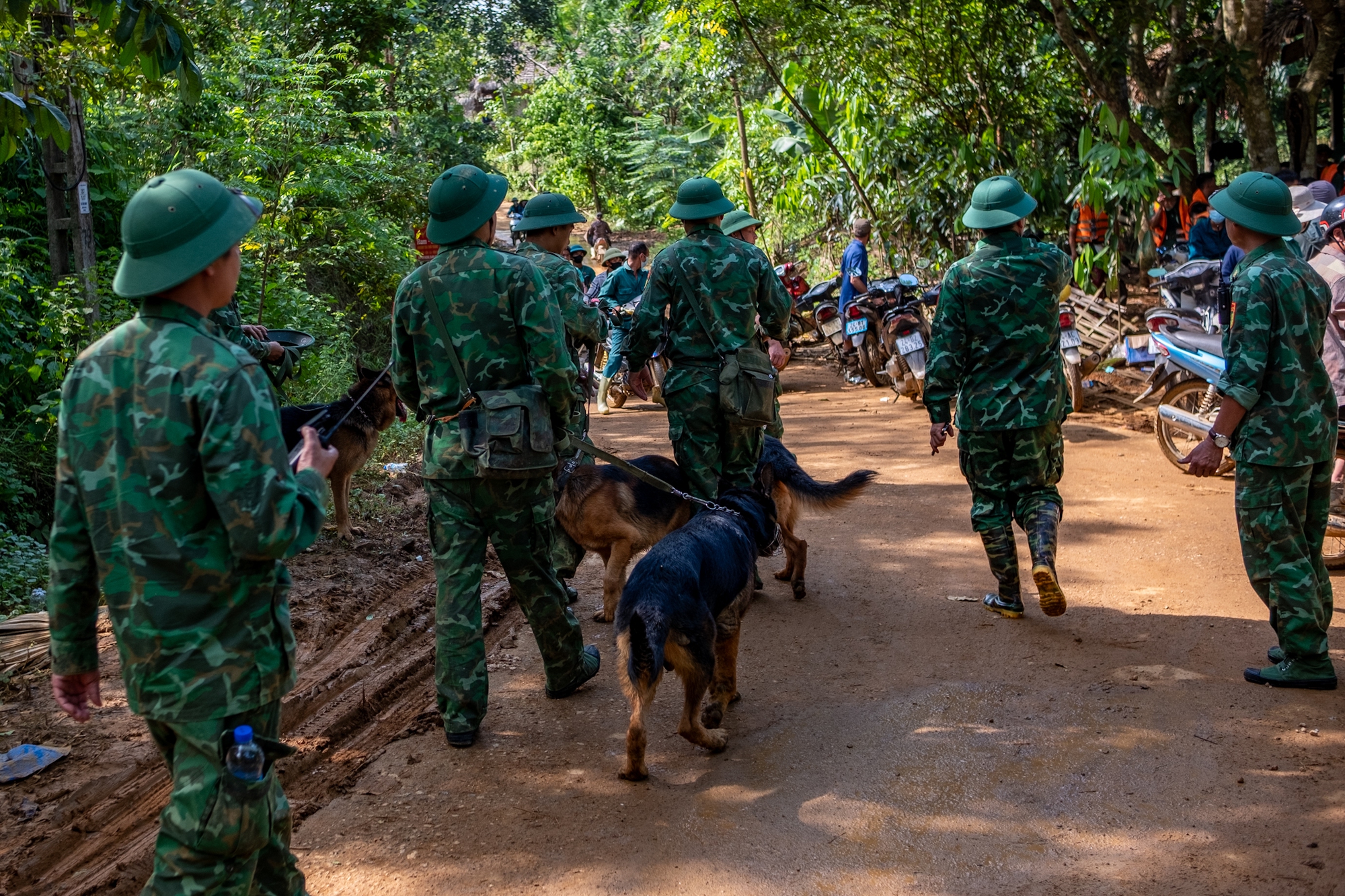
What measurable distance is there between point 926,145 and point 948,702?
10.4 meters

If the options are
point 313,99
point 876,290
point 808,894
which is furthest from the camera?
point 876,290

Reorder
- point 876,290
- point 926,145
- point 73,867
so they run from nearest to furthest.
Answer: point 73,867 → point 876,290 → point 926,145

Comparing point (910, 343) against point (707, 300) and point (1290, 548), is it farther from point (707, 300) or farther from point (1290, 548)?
point (1290, 548)

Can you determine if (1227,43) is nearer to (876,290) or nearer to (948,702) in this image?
(876,290)

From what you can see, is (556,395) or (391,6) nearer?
(556,395)

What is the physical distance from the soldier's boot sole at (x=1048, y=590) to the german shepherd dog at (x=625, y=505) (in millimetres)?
1037

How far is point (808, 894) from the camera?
10.9 ft

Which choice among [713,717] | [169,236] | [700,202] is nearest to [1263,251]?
[700,202]

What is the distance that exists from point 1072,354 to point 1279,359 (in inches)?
235

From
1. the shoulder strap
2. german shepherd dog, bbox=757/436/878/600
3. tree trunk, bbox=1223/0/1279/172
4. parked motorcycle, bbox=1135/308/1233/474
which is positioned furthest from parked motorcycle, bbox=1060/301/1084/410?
the shoulder strap

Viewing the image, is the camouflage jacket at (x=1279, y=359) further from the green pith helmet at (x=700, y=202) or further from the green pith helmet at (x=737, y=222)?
the green pith helmet at (x=737, y=222)

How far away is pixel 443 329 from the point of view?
435 centimetres

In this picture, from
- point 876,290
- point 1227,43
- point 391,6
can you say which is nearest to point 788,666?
point 876,290

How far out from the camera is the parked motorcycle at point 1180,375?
7.88m
